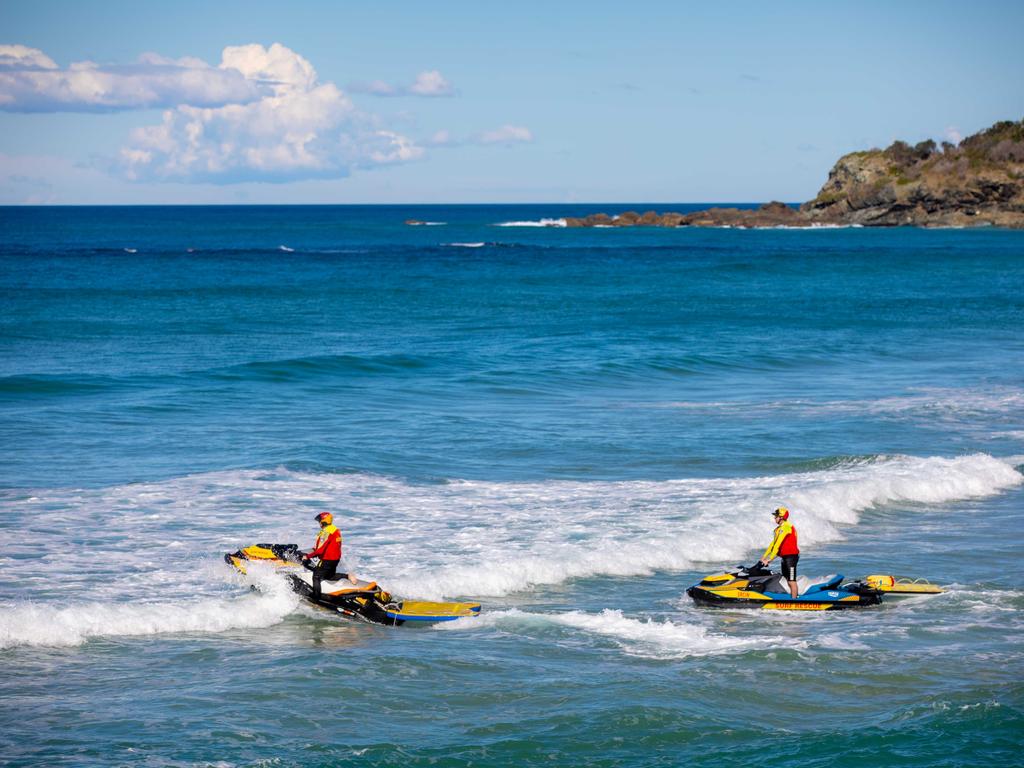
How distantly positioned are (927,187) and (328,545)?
509 feet

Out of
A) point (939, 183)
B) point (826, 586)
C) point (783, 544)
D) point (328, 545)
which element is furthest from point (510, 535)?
point (939, 183)

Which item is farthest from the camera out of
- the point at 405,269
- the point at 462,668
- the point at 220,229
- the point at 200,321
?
the point at 220,229

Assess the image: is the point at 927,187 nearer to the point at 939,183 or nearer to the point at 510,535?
the point at 939,183

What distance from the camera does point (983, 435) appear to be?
31219mm

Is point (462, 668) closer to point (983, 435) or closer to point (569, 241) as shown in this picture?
point (983, 435)

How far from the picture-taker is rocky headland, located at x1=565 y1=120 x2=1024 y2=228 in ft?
503

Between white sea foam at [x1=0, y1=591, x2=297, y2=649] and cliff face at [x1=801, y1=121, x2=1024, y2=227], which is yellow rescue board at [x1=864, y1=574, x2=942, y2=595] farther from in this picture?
cliff face at [x1=801, y1=121, x2=1024, y2=227]

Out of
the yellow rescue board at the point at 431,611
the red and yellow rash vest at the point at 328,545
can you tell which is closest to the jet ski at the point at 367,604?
the yellow rescue board at the point at 431,611

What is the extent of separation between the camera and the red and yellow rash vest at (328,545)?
17.4 m

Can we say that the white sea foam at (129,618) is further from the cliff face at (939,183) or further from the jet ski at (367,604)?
the cliff face at (939,183)

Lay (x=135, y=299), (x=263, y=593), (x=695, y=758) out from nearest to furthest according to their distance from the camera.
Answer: (x=695, y=758) < (x=263, y=593) < (x=135, y=299)

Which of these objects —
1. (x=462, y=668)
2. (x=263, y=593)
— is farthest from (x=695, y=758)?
(x=263, y=593)

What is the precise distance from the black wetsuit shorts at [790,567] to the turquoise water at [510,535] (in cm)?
53

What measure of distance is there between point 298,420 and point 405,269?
65035mm
